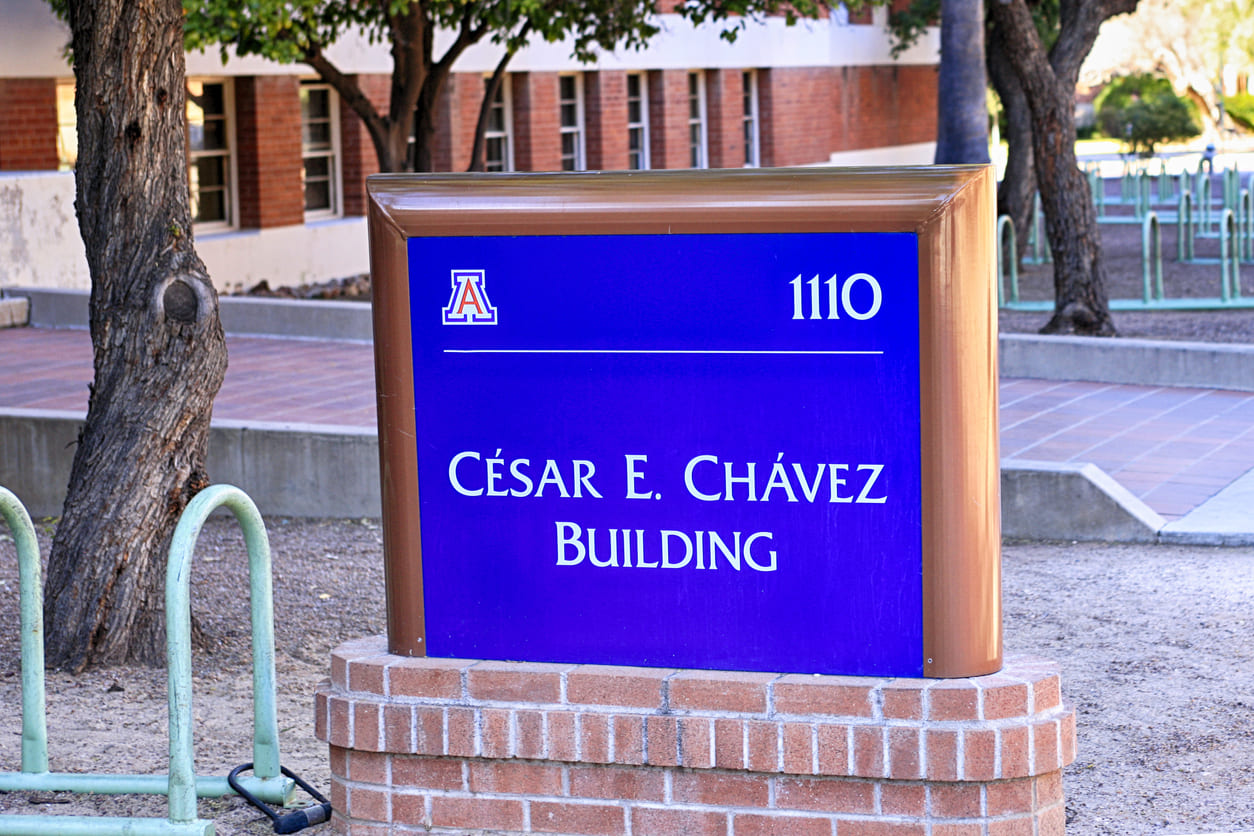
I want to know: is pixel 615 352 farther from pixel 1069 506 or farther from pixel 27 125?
pixel 27 125

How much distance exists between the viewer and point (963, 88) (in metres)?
13.7

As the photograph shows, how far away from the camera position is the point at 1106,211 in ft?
97.8

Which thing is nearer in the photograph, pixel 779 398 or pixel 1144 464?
pixel 779 398

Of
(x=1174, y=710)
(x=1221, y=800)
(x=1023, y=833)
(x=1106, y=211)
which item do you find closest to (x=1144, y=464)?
(x=1174, y=710)

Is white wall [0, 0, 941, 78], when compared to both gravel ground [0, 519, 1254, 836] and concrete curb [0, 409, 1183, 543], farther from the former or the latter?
gravel ground [0, 519, 1254, 836]

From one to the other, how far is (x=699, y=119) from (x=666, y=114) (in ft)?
5.44

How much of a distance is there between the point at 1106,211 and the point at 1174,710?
26.4 m

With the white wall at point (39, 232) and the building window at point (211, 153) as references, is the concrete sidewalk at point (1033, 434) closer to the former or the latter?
the white wall at point (39, 232)

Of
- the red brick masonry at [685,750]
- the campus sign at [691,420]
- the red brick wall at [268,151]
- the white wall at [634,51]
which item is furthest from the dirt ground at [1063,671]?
the red brick wall at [268,151]

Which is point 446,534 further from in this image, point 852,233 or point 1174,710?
point 1174,710

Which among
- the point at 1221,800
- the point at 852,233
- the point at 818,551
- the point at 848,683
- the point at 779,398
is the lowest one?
the point at 1221,800

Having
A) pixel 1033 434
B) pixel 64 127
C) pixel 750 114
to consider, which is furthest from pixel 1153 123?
pixel 1033 434

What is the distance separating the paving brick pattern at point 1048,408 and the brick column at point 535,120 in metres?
11.4

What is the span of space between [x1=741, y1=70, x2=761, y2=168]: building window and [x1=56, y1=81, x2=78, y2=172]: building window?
1489 cm
